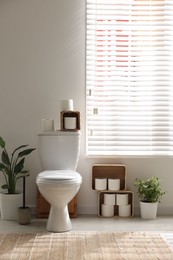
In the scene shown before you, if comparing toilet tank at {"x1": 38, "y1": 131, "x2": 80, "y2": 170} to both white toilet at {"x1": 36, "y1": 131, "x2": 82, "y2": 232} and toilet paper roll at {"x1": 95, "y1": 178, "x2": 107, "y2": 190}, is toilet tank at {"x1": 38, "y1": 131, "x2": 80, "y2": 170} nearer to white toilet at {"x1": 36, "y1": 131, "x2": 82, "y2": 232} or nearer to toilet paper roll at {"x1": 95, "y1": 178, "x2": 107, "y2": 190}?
white toilet at {"x1": 36, "y1": 131, "x2": 82, "y2": 232}

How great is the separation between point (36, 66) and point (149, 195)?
1.67m

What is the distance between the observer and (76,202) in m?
4.05

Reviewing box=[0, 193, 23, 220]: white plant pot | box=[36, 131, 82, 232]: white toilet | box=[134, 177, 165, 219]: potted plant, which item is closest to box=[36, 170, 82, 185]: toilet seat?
box=[36, 131, 82, 232]: white toilet

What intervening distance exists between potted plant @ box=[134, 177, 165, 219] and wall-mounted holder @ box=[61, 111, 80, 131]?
826 millimetres

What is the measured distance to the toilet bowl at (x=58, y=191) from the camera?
11.1ft

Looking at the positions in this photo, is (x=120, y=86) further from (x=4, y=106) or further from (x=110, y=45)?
(x=4, y=106)

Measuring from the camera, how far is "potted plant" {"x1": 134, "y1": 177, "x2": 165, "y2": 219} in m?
4.01

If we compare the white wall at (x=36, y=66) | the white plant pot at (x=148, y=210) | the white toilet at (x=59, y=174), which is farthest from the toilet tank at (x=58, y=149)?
the white plant pot at (x=148, y=210)

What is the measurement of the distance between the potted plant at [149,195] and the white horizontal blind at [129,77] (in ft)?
1.10

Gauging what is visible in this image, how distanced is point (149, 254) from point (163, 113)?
64.4 inches

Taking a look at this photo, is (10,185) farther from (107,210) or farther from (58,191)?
(107,210)

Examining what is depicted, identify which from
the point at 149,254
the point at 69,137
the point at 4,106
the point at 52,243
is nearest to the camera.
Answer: the point at 149,254

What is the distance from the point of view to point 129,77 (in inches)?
166

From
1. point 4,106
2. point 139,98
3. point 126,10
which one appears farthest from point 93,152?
point 126,10
